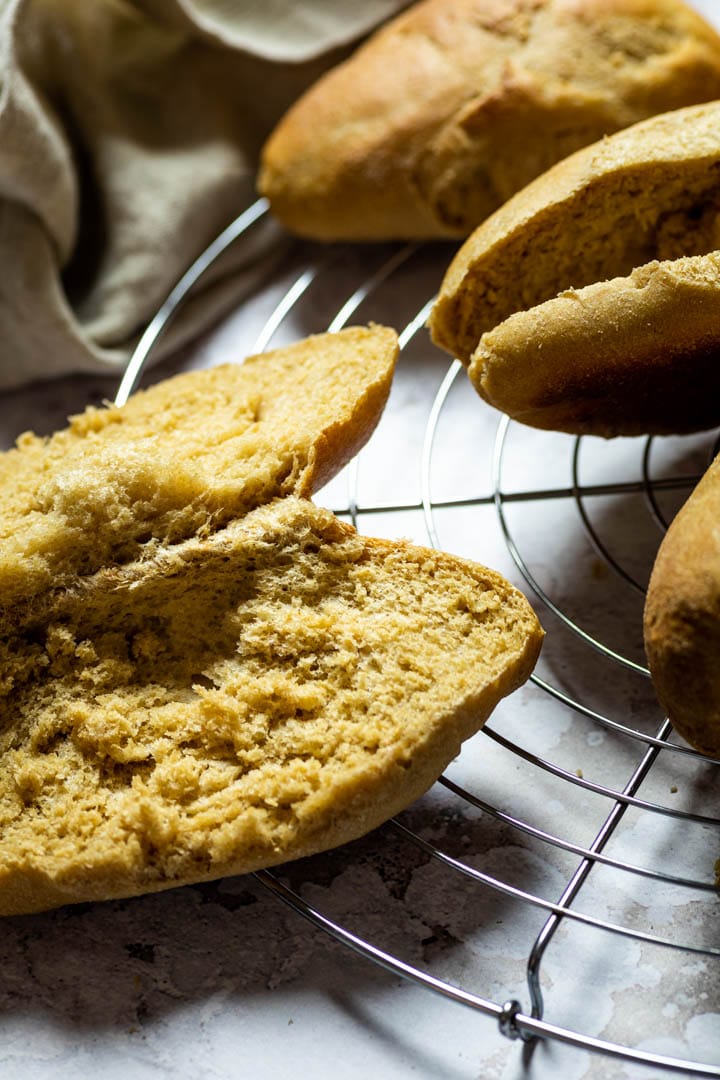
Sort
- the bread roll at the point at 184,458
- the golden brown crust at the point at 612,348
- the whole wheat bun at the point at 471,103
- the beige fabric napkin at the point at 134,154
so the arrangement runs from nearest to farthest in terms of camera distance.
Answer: the golden brown crust at the point at 612,348 < the bread roll at the point at 184,458 < the whole wheat bun at the point at 471,103 < the beige fabric napkin at the point at 134,154

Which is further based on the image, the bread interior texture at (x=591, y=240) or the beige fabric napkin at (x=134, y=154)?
the beige fabric napkin at (x=134, y=154)

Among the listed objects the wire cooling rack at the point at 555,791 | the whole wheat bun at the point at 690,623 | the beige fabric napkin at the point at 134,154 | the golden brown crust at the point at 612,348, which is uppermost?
the beige fabric napkin at the point at 134,154

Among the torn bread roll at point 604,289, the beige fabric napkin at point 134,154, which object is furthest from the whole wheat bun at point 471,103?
the torn bread roll at point 604,289

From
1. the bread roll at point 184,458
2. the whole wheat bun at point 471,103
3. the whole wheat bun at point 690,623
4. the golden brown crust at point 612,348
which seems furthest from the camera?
the whole wheat bun at point 471,103

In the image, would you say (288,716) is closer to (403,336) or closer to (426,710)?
(426,710)

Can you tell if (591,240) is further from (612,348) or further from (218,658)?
(218,658)

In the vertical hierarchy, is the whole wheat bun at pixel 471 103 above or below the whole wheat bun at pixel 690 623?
above

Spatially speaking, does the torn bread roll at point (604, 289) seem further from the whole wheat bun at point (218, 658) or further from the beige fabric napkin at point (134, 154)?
the beige fabric napkin at point (134, 154)

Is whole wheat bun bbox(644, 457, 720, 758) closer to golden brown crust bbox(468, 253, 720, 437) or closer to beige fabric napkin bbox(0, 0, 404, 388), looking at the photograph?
golden brown crust bbox(468, 253, 720, 437)
